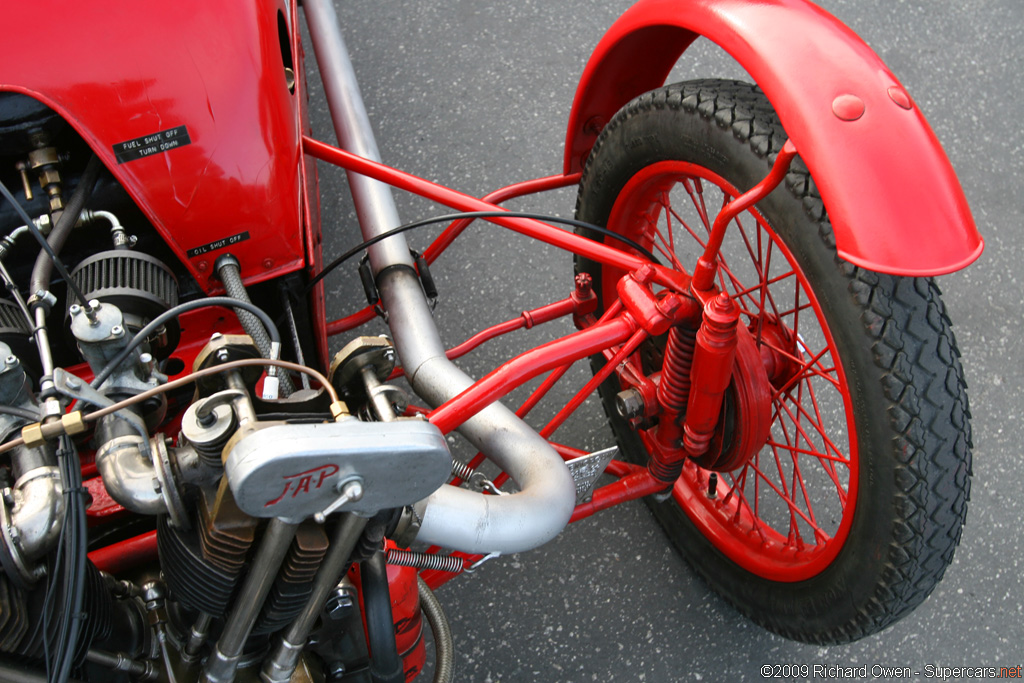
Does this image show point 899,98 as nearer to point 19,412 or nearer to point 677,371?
point 677,371

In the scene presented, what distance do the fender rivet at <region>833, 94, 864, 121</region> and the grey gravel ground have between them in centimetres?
106

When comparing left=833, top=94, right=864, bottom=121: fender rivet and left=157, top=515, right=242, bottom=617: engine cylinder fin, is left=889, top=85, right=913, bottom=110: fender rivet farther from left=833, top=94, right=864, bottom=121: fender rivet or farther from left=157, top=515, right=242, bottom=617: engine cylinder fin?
left=157, top=515, right=242, bottom=617: engine cylinder fin

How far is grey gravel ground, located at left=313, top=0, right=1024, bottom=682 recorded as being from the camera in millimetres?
1657

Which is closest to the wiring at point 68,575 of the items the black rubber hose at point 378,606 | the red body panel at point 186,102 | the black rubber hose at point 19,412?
the black rubber hose at point 19,412

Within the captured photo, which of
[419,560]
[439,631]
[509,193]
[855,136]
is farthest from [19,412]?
[855,136]

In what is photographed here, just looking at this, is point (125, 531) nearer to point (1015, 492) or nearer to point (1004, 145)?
point (1015, 492)

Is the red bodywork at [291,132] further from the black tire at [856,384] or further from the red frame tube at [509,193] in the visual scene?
the red frame tube at [509,193]

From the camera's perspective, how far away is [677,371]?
130cm

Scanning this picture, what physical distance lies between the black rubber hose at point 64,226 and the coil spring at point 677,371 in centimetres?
89

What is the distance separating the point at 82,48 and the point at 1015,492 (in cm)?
202

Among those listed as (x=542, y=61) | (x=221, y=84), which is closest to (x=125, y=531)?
(x=221, y=84)

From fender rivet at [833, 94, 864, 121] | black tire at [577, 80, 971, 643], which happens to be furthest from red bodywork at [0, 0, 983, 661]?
black tire at [577, 80, 971, 643]

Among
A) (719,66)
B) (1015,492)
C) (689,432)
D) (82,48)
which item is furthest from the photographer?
(719,66)

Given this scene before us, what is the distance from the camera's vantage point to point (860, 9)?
281 cm
